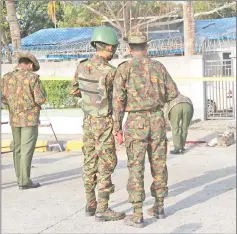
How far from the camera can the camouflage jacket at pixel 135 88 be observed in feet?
16.8

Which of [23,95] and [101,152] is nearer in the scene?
[101,152]

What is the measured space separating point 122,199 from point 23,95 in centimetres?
176

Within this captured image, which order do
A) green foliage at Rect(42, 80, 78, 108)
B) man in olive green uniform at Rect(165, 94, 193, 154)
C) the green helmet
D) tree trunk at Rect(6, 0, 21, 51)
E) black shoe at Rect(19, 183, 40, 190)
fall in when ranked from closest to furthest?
the green helmet < black shoe at Rect(19, 183, 40, 190) < man in olive green uniform at Rect(165, 94, 193, 154) < tree trunk at Rect(6, 0, 21, 51) < green foliage at Rect(42, 80, 78, 108)

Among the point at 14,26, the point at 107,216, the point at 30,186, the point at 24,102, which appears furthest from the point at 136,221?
the point at 14,26

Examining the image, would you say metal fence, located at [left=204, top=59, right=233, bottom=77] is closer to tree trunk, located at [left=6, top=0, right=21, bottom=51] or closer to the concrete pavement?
tree trunk, located at [left=6, top=0, right=21, bottom=51]

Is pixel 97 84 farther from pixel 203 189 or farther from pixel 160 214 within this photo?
pixel 203 189

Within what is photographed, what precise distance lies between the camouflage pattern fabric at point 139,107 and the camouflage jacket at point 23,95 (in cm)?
188

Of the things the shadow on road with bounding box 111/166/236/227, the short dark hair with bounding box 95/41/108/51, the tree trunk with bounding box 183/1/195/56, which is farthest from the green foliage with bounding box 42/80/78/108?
the short dark hair with bounding box 95/41/108/51

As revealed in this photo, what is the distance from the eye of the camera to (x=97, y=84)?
17.6ft

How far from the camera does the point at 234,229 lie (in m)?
5.00

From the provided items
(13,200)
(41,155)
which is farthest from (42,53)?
(13,200)

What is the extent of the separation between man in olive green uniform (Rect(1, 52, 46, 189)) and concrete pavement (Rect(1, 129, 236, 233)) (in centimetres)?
42

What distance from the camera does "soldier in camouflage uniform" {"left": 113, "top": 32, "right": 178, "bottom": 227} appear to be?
5113mm

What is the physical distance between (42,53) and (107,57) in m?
20.0
